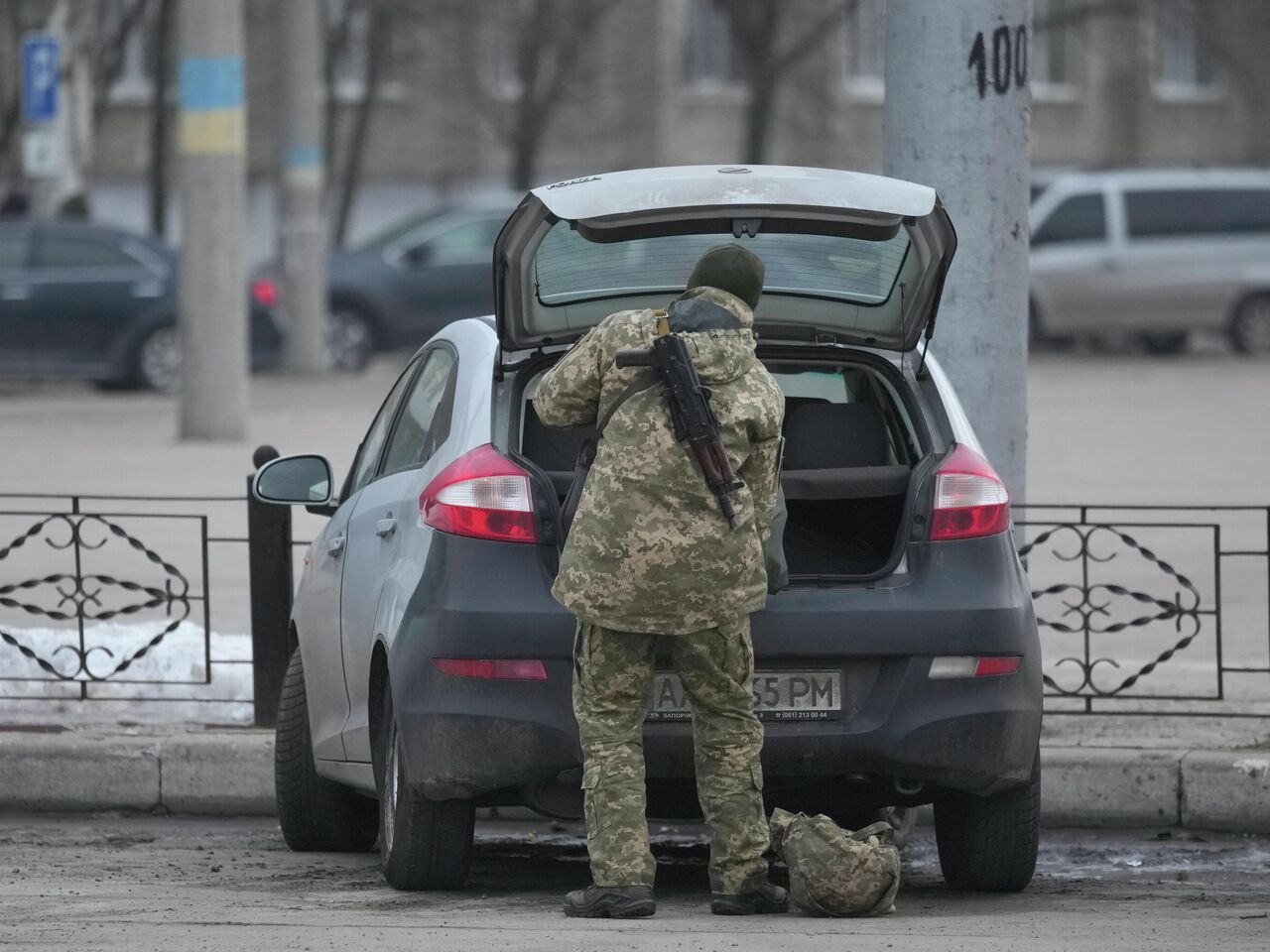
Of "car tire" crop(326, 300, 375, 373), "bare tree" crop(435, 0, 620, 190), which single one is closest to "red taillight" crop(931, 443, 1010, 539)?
"car tire" crop(326, 300, 375, 373)

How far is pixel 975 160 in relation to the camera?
7594 mm

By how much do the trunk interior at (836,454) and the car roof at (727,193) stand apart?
1.44 ft

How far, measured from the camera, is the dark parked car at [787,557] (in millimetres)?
5219

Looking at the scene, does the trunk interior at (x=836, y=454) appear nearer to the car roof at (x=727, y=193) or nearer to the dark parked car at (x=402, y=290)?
the car roof at (x=727, y=193)

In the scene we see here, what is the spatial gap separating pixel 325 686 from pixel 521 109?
32.8 meters

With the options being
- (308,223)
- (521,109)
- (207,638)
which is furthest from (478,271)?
(207,638)

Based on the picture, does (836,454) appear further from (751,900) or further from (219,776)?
(219,776)

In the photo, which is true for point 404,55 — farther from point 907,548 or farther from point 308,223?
point 907,548

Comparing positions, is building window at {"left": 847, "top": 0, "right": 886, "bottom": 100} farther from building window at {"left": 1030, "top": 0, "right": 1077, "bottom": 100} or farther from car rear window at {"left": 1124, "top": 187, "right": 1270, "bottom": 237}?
car rear window at {"left": 1124, "top": 187, "right": 1270, "bottom": 237}

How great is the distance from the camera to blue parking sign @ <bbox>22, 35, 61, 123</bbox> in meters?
20.9

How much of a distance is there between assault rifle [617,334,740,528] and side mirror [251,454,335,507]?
59.9 inches

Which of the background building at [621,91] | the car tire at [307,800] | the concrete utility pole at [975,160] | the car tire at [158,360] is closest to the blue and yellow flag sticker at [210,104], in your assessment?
the car tire at [158,360]

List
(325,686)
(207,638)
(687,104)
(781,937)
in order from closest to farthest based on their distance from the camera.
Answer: (781,937) → (325,686) → (207,638) → (687,104)

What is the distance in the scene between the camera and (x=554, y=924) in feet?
16.5
